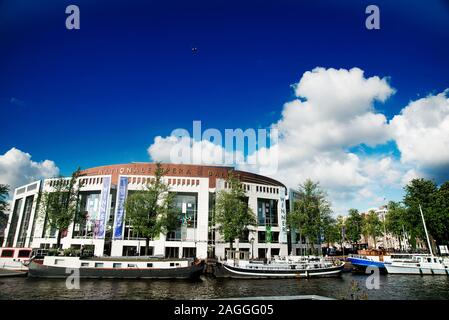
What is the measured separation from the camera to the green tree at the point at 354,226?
9694 cm

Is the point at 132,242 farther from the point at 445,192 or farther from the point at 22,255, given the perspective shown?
the point at 445,192

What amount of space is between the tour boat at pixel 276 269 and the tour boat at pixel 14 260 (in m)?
30.5

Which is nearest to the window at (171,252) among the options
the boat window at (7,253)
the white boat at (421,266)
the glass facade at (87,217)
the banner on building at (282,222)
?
the glass facade at (87,217)

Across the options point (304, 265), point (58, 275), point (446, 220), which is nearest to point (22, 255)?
point (58, 275)

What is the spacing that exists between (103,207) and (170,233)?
17383mm

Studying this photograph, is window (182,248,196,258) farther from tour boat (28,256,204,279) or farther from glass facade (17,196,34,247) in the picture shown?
glass facade (17,196,34,247)

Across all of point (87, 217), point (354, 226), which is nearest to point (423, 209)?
point (354, 226)

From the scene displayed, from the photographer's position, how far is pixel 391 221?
84062 millimetres

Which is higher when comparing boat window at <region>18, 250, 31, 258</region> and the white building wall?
the white building wall

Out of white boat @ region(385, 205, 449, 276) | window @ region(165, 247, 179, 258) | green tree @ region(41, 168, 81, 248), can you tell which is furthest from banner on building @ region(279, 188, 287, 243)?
green tree @ region(41, 168, 81, 248)

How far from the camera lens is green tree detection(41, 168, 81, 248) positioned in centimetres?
5978

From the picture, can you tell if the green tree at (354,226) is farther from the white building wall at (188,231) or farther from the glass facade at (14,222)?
the glass facade at (14,222)

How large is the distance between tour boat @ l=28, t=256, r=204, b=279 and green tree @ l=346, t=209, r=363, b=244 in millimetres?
72461

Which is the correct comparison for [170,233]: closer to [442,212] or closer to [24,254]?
[24,254]
